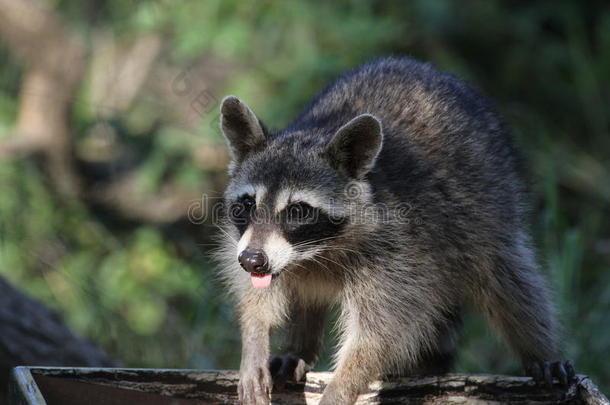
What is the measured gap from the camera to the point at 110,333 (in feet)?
17.7

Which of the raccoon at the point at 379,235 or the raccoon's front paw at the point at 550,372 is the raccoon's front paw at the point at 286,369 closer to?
the raccoon at the point at 379,235

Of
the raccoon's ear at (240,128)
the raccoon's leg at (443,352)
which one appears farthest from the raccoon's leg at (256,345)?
the raccoon's leg at (443,352)

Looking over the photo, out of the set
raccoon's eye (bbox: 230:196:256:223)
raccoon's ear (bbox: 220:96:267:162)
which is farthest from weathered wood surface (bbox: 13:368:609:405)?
raccoon's ear (bbox: 220:96:267:162)

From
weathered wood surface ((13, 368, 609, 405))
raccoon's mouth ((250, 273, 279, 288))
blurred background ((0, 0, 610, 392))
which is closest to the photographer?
weathered wood surface ((13, 368, 609, 405))

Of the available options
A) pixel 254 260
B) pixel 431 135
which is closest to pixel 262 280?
pixel 254 260

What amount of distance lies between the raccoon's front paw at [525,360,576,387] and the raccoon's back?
2.18 ft

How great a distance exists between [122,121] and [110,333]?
242 cm

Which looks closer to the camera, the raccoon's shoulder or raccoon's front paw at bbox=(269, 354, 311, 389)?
raccoon's front paw at bbox=(269, 354, 311, 389)

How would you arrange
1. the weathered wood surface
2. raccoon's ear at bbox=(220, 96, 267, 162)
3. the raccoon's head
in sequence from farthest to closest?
raccoon's ear at bbox=(220, 96, 267, 162) → the raccoon's head → the weathered wood surface

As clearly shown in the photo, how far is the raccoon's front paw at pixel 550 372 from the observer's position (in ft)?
11.0

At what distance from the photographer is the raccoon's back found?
3686mm

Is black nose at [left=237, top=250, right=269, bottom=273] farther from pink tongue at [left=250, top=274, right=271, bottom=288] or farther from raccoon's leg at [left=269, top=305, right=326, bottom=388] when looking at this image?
raccoon's leg at [left=269, top=305, right=326, bottom=388]

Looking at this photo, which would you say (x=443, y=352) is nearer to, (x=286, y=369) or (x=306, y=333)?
(x=306, y=333)

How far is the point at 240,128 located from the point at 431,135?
0.85 metres
